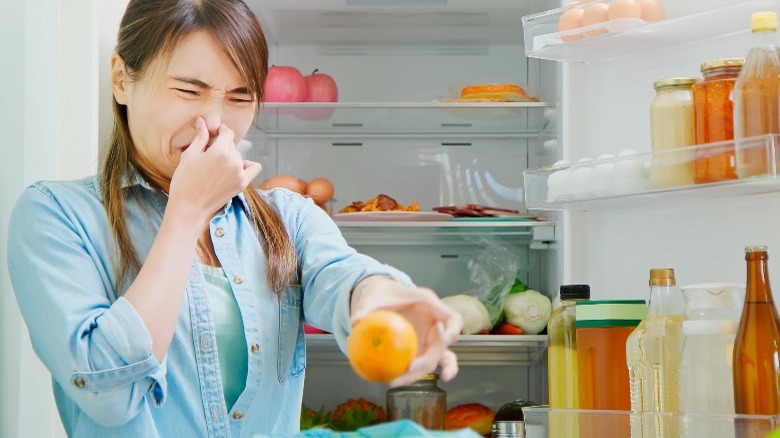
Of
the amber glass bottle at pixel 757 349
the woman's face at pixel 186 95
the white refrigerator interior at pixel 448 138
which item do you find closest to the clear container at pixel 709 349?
the amber glass bottle at pixel 757 349

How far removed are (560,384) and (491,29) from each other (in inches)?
46.3

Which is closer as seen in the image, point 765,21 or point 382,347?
point 382,347

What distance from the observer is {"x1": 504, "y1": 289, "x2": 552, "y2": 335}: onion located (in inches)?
95.0

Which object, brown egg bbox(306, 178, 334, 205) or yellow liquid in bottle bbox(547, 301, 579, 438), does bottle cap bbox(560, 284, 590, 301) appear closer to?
yellow liquid in bottle bbox(547, 301, 579, 438)

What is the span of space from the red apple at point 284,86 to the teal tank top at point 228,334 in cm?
127

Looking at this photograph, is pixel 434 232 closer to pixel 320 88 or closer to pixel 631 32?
pixel 320 88

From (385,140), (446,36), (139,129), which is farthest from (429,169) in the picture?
(139,129)

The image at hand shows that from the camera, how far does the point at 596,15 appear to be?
5.88 ft

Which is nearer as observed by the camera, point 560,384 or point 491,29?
point 560,384

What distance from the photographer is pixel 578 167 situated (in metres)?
1.79

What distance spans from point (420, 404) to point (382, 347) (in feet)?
5.45

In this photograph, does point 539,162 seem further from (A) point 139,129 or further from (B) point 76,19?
(A) point 139,129

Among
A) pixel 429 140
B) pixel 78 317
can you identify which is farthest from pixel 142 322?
pixel 429 140

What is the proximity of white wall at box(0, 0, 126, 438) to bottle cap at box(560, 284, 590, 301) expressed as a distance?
85 cm
